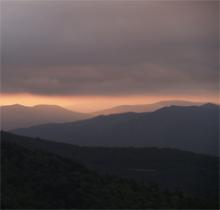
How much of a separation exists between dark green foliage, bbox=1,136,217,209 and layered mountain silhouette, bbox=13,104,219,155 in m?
28.8

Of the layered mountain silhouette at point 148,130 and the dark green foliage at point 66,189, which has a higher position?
the layered mountain silhouette at point 148,130

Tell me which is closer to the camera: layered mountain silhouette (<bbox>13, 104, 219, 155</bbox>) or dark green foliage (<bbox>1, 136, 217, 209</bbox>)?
dark green foliage (<bbox>1, 136, 217, 209</bbox>)

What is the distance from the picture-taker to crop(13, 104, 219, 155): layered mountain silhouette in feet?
192

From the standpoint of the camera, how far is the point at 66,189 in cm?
2172

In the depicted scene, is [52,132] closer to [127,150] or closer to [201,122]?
[201,122]

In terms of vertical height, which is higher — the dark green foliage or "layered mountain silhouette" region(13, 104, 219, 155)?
"layered mountain silhouette" region(13, 104, 219, 155)

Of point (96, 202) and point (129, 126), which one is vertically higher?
point (129, 126)

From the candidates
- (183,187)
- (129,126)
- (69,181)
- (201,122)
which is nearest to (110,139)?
(129,126)

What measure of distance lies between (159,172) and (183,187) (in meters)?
2.63

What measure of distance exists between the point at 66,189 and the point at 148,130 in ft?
160

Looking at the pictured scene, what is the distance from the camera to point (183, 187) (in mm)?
27422

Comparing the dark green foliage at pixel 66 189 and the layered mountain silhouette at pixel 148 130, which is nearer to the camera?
the dark green foliage at pixel 66 189

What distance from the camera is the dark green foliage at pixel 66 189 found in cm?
2056

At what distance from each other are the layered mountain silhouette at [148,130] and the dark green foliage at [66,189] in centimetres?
2878
